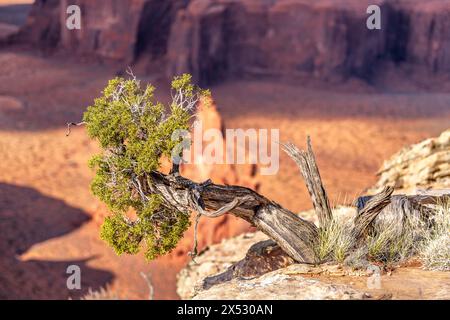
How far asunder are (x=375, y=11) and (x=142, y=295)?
725 inches

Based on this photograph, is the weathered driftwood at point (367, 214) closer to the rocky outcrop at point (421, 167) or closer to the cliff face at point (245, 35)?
the rocky outcrop at point (421, 167)

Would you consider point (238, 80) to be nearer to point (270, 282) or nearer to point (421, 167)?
point (421, 167)

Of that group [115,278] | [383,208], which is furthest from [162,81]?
[383,208]

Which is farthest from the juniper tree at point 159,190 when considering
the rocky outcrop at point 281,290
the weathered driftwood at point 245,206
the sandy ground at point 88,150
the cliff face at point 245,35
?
the cliff face at point 245,35

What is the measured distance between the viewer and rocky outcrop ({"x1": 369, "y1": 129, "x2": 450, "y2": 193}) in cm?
1336

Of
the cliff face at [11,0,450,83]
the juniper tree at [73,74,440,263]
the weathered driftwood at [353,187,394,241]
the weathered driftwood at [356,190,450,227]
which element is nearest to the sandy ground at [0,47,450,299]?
the cliff face at [11,0,450,83]

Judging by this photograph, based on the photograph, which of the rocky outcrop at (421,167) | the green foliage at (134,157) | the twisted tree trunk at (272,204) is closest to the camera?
the green foliage at (134,157)

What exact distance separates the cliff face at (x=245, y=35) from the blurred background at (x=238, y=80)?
41 mm

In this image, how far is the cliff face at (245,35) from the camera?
2916 centimetres

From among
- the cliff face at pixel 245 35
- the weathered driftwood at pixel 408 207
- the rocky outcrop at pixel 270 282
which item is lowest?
the rocky outcrop at pixel 270 282

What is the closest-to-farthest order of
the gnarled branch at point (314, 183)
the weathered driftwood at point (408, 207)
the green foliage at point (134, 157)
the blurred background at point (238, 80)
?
the green foliage at point (134, 157) < the gnarled branch at point (314, 183) < the weathered driftwood at point (408, 207) < the blurred background at point (238, 80)

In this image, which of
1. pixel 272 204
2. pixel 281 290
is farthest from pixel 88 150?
pixel 281 290

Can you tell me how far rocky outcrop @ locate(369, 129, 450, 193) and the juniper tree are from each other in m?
4.55

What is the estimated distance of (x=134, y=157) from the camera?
8.64 m
